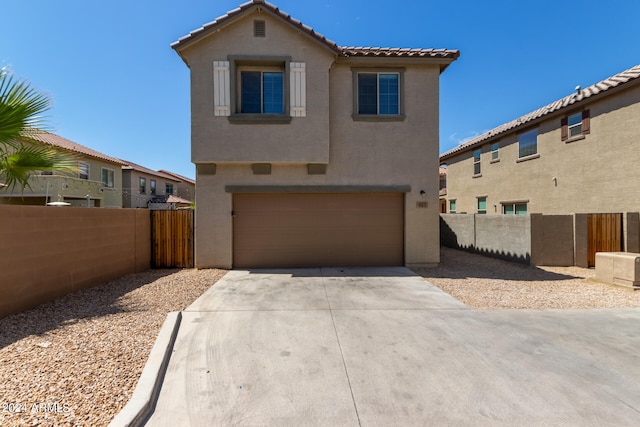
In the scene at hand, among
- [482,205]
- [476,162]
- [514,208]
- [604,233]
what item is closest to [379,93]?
[604,233]

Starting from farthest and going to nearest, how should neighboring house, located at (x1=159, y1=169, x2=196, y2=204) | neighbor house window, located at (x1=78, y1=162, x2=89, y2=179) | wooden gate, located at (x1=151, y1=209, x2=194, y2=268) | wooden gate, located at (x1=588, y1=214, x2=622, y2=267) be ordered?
neighboring house, located at (x1=159, y1=169, x2=196, y2=204) → neighbor house window, located at (x1=78, y1=162, x2=89, y2=179) → wooden gate, located at (x1=588, y1=214, x2=622, y2=267) → wooden gate, located at (x1=151, y1=209, x2=194, y2=268)

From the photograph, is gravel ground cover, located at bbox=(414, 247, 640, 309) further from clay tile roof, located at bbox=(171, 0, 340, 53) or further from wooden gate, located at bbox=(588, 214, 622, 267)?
clay tile roof, located at bbox=(171, 0, 340, 53)

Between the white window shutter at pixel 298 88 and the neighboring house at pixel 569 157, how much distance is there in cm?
1231

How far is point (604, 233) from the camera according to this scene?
9.44 metres

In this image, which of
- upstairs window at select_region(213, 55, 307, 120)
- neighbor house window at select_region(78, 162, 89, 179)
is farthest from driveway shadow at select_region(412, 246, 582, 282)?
neighbor house window at select_region(78, 162, 89, 179)

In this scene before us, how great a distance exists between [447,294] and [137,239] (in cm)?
928

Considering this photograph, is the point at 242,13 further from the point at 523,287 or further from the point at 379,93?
the point at 523,287

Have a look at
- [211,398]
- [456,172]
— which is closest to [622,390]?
[211,398]

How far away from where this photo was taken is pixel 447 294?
6461mm

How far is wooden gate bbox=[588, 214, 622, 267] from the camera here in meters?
9.42

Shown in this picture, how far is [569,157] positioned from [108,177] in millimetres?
31502

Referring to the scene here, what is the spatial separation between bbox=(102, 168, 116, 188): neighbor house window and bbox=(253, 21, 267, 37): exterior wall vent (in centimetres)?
2057

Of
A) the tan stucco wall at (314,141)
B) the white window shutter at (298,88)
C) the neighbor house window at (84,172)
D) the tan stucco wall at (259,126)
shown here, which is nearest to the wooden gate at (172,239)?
the tan stucco wall at (314,141)

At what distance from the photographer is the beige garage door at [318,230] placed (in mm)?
9133
